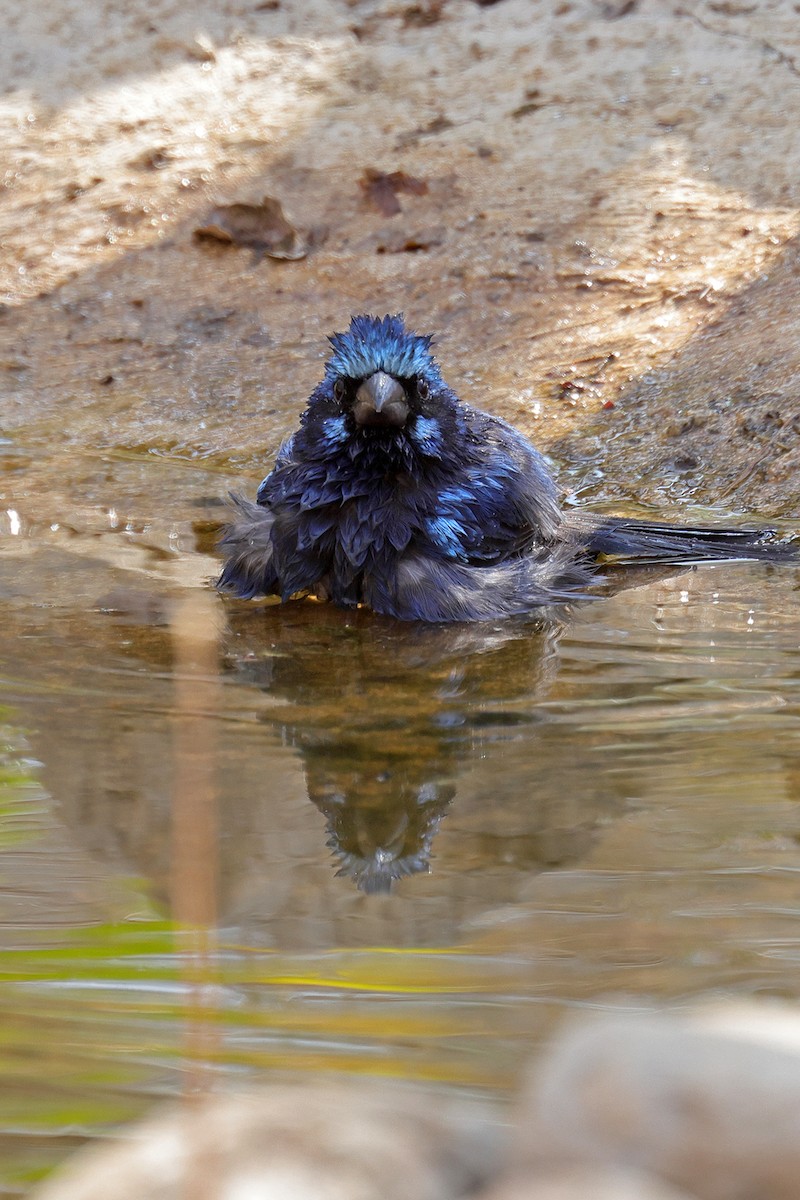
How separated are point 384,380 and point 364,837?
2.12 meters

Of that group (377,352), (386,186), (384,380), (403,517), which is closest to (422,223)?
(386,186)

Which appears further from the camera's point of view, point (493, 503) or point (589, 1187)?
point (493, 503)

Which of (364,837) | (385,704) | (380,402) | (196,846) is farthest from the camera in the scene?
(380,402)

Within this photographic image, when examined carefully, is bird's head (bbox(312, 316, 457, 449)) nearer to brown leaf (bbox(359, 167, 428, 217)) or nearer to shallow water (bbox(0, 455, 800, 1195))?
shallow water (bbox(0, 455, 800, 1195))

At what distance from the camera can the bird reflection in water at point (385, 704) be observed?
2764mm

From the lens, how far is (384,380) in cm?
447

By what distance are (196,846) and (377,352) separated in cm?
298

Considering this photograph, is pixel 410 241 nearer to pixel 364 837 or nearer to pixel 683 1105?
pixel 364 837

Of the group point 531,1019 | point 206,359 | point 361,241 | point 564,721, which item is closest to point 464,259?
point 361,241

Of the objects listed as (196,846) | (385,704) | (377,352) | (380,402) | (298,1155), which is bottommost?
(385,704)

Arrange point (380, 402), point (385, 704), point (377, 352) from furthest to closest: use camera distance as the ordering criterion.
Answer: point (377, 352) < point (380, 402) < point (385, 704)

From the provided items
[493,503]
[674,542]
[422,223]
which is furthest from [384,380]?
[422,223]

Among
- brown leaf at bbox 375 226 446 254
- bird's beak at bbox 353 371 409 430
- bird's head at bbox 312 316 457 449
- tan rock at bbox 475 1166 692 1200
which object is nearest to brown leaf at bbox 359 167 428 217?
brown leaf at bbox 375 226 446 254

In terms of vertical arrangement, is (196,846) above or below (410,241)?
below
